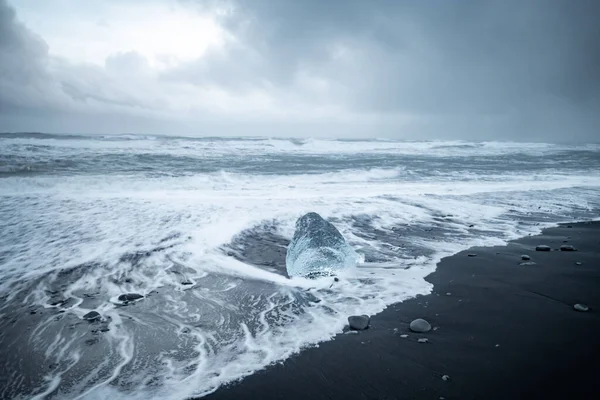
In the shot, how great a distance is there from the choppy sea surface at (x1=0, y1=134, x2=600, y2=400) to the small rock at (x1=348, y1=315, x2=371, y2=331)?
0.19 meters

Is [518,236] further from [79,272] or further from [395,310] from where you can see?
[79,272]

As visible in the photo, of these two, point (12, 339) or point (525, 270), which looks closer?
point (12, 339)

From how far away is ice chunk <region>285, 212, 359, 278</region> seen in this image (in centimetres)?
462

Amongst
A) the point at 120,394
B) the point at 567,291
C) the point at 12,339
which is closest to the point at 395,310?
the point at 567,291

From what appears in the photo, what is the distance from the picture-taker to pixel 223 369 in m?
2.70

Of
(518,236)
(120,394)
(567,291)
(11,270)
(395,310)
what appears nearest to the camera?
(120,394)

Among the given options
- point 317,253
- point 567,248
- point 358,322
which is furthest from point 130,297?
point 567,248

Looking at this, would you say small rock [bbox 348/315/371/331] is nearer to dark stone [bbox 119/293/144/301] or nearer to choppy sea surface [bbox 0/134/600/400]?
choppy sea surface [bbox 0/134/600/400]

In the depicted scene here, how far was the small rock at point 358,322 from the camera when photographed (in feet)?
10.8

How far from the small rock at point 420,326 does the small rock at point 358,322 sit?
1.44ft

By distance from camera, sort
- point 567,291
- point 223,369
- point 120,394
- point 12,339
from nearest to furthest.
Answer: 1. point 120,394
2. point 223,369
3. point 12,339
4. point 567,291

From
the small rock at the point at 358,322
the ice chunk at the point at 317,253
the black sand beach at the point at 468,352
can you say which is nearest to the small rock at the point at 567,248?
the black sand beach at the point at 468,352

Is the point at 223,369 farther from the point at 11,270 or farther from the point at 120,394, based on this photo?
the point at 11,270

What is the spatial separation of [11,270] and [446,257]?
6.52m
